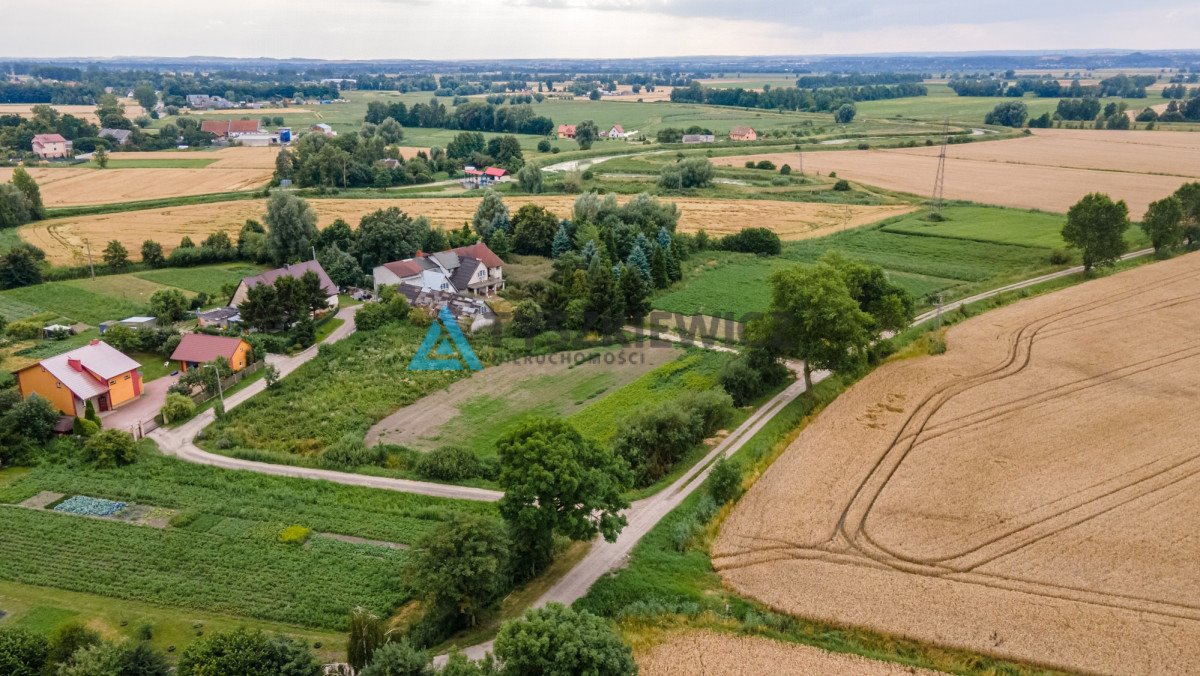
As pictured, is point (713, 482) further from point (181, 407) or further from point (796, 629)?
point (181, 407)

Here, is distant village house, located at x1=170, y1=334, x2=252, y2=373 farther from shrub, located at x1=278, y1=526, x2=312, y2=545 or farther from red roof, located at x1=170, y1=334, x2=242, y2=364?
shrub, located at x1=278, y1=526, x2=312, y2=545

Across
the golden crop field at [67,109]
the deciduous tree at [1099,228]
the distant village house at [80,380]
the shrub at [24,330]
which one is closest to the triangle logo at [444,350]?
the distant village house at [80,380]

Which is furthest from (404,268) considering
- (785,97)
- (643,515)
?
(785,97)

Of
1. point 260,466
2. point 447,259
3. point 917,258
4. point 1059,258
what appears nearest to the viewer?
point 260,466

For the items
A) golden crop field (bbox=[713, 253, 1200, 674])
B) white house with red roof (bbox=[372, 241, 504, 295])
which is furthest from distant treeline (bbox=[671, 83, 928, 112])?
golden crop field (bbox=[713, 253, 1200, 674])

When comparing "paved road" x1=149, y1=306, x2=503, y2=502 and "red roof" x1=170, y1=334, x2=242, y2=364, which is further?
"red roof" x1=170, y1=334, x2=242, y2=364

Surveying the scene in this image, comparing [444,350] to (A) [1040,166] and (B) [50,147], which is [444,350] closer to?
(A) [1040,166]
